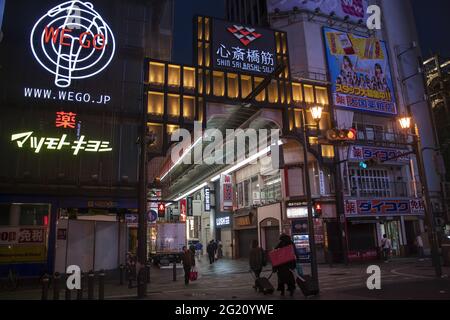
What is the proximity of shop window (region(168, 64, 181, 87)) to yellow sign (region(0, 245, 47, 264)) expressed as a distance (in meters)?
13.0

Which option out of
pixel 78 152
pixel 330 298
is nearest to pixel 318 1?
pixel 78 152

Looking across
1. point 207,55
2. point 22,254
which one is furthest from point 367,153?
point 22,254

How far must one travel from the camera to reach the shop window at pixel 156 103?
24422mm

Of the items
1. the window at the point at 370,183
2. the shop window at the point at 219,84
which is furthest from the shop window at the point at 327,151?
the shop window at the point at 219,84

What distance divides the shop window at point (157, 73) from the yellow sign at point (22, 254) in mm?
12375

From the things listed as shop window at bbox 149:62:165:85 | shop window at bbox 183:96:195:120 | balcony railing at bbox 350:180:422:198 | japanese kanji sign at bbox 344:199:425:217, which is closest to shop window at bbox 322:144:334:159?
balcony railing at bbox 350:180:422:198

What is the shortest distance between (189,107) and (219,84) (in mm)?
2939

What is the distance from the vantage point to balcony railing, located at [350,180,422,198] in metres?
30.2

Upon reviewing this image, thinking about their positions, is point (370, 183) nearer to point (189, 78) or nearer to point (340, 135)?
point (189, 78)

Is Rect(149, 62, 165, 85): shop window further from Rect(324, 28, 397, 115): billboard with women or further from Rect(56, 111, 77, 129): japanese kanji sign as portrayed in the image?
Rect(324, 28, 397, 115): billboard with women

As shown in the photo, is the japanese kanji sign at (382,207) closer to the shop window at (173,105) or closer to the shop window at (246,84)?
the shop window at (246,84)

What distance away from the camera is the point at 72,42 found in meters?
22.3

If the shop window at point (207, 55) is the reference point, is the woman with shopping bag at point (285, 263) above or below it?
below
